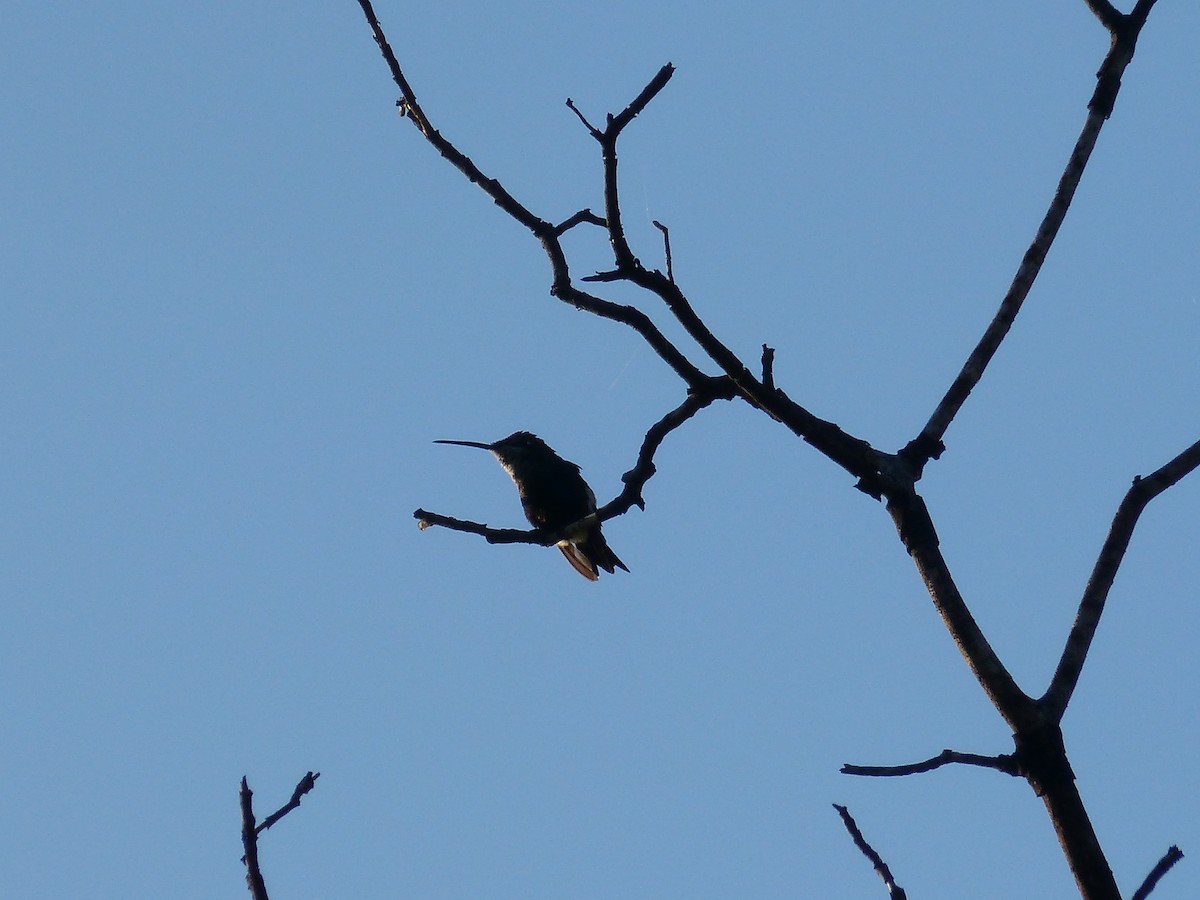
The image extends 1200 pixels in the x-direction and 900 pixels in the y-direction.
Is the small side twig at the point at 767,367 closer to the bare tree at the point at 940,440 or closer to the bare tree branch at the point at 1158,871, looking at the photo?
the bare tree at the point at 940,440

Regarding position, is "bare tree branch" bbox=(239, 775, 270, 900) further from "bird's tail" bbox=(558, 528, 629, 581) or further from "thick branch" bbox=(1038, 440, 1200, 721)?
"bird's tail" bbox=(558, 528, 629, 581)

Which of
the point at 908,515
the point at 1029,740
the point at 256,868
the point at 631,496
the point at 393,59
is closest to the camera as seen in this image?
the point at 256,868

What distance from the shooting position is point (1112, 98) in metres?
3.17

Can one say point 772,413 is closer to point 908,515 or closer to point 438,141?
point 908,515

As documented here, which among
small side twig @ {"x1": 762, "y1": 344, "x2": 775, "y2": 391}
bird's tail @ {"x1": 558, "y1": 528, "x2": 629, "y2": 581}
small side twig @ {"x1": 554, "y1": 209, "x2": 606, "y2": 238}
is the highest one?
bird's tail @ {"x1": 558, "y1": 528, "x2": 629, "y2": 581}

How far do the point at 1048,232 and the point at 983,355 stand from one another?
0.31 m

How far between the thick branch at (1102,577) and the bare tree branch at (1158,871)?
0.93ft

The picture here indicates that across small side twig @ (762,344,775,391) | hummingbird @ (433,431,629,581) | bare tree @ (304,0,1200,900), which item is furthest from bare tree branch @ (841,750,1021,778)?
hummingbird @ (433,431,629,581)

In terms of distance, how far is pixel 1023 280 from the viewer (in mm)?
3072

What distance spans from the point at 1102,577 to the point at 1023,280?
764 mm

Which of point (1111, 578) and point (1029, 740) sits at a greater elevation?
point (1111, 578)

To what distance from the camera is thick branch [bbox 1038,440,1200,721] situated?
2.51 metres

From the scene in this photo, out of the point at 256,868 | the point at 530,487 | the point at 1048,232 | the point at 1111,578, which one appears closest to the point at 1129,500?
the point at 1111,578

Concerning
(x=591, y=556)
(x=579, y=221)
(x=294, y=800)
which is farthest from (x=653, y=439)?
(x=591, y=556)
